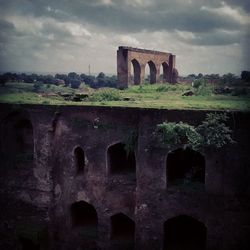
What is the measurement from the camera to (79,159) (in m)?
13.9

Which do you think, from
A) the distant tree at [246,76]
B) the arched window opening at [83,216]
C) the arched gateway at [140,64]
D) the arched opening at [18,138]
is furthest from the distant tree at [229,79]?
the arched opening at [18,138]

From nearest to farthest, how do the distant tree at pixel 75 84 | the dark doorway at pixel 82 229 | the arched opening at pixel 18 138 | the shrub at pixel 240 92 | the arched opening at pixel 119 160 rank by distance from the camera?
the arched opening at pixel 119 160 < the dark doorway at pixel 82 229 < the arched opening at pixel 18 138 < the shrub at pixel 240 92 < the distant tree at pixel 75 84

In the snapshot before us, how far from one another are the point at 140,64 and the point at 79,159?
32.3ft

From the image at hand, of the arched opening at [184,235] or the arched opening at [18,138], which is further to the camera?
the arched opening at [18,138]

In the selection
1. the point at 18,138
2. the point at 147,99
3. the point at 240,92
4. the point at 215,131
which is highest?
the point at 240,92

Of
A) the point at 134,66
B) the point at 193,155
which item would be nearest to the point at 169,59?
the point at 134,66

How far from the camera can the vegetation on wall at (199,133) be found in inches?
427

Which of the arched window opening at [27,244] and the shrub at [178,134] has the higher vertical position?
the shrub at [178,134]

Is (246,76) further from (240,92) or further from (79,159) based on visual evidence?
(79,159)

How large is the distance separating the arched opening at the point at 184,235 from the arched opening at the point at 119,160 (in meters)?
2.51

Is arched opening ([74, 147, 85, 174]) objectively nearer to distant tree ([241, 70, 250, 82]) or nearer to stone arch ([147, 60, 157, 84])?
stone arch ([147, 60, 157, 84])

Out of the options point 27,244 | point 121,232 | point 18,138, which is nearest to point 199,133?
point 121,232

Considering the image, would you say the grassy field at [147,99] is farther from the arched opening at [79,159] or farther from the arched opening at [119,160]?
the arched opening at [79,159]

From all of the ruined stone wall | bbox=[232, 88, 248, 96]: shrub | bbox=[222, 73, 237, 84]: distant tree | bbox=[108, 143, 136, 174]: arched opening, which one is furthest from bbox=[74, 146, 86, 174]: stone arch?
bbox=[222, 73, 237, 84]: distant tree
